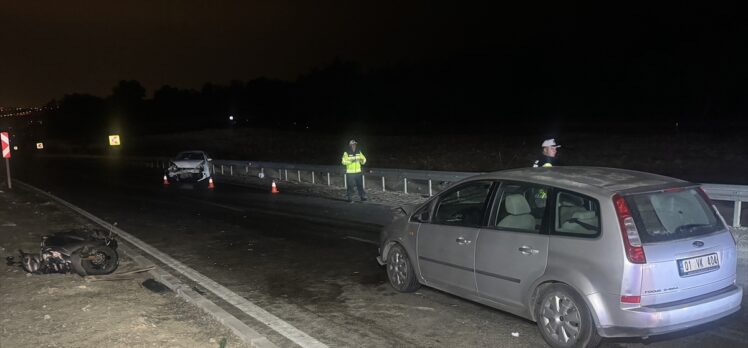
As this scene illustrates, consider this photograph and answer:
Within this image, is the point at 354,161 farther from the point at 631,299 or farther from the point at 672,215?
the point at 631,299

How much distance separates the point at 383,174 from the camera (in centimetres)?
1881

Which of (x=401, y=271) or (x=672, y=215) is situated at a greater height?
(x=672, y=215)

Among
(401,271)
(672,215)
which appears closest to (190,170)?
(401,271)

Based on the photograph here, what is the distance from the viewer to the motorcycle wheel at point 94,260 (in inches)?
304

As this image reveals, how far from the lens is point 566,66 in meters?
89.3

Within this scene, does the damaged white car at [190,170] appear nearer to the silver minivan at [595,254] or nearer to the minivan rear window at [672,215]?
the silver minivan at [595,254]

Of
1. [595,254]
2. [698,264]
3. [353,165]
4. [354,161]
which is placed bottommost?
[698,264]

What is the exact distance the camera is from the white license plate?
4461 millimetres

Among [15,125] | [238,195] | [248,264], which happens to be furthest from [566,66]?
[15,125]

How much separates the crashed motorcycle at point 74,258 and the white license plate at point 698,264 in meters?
6.96

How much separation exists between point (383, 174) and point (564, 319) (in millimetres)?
14115

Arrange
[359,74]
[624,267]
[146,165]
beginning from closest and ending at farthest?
[624,267] < [146,165] < [359,74]

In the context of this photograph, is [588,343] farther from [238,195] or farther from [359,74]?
[359,74]

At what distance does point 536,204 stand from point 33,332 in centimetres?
485
